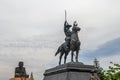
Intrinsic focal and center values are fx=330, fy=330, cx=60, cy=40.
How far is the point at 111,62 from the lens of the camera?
33.6 metres

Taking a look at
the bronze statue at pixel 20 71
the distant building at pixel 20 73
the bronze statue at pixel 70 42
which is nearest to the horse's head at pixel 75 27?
the bronze statue at pixel 70 42

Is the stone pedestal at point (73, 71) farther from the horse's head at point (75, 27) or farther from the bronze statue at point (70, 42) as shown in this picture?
the horse's head at point (75, 27)

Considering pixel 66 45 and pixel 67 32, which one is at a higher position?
pixel 67 32

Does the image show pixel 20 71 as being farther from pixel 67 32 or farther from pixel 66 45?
pixel 66 45

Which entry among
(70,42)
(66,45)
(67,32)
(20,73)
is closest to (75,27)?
(67,32)

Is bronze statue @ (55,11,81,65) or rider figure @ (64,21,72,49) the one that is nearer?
bronze statue @ (55,11,81,65)

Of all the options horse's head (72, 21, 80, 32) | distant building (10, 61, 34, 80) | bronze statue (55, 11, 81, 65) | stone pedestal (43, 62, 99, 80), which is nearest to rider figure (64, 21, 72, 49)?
bronze statue (55, 11, 81, 65)

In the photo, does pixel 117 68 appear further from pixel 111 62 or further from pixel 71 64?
pixel 71 64

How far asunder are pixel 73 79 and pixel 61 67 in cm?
103

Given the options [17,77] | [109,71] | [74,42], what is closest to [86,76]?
[74,42]

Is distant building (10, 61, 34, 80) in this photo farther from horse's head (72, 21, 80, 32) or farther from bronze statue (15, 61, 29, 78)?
horse's head (72, 21, 80, 32)

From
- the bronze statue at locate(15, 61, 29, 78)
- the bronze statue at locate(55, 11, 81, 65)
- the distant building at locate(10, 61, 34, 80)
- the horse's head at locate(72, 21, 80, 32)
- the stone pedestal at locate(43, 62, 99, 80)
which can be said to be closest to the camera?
the stone pedestal at locate(43, 62, 99, 80)

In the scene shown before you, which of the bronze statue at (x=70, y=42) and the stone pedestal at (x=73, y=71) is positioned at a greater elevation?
the bronze statue at (x=70, y=42)

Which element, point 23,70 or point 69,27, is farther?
point 23,70
